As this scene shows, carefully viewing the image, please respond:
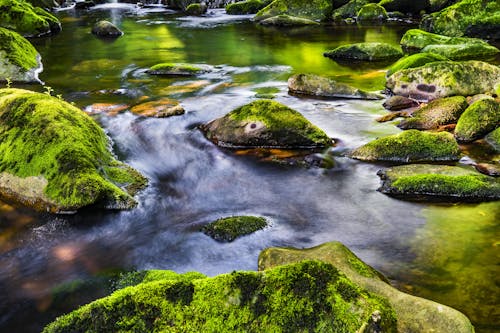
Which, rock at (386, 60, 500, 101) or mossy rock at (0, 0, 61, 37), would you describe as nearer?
rock at (386, 60, 500, 101)

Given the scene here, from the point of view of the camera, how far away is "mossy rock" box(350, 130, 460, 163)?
7.66 metres

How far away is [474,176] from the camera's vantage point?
21.7 feet

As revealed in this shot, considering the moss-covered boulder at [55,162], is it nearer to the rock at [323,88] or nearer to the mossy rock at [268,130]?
the mossy rock at [268,130]

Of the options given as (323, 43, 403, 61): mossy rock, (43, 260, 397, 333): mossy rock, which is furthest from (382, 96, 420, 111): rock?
(43, 260, 397, 333): mossy rock

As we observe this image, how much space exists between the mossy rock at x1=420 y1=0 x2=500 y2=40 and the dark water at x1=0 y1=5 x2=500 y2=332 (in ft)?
30.6

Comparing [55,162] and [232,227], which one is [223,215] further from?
[55,162]

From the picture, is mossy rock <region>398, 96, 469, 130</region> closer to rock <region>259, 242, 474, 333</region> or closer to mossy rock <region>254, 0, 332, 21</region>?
rock <region>259, 242, 474, 333</region>

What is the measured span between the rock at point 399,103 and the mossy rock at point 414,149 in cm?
281

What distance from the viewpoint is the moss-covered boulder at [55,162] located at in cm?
614

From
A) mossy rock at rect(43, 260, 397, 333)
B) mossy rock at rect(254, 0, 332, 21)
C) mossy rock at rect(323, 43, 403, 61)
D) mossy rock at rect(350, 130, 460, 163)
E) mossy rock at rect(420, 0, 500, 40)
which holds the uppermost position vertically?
mossy rock at rect(254, 0, 332, 21)

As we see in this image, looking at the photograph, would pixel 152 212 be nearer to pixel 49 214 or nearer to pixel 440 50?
pixel 49 214

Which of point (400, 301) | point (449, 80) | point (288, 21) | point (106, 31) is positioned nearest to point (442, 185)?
point (400, 301)

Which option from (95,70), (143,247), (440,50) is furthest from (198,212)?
(440,50)

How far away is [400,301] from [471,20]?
18708mm
